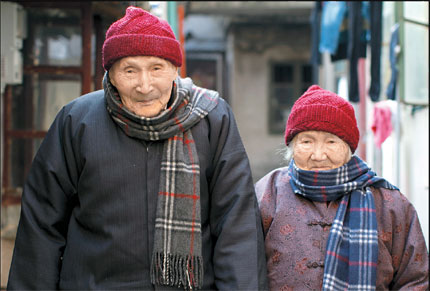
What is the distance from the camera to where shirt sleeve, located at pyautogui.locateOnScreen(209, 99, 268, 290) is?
246 cm

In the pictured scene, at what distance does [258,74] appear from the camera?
13.5 m

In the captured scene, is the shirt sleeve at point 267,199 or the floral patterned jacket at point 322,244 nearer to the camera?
the floral patterned jacket at point 322,244

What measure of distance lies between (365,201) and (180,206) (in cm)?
85

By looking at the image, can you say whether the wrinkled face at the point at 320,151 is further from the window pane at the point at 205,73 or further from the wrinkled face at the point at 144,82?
the window pane at the point at 205,73

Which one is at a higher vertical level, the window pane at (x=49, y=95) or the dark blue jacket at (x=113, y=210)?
the window pane at (x=49, y=95)

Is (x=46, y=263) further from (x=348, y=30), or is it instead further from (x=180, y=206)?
(x=348, y=30)

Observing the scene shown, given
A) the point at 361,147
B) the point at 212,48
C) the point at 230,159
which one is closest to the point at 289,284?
the point at 230,159

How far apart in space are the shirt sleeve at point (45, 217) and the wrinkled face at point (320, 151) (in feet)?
3.34

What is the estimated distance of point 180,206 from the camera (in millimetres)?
2469

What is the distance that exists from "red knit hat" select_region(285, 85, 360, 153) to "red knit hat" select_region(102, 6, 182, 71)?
639 millimetres

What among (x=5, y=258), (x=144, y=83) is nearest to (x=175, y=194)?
(x=144, y=83)

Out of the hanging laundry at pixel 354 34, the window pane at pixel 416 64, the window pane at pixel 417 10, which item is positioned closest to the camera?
the window pane at pixel 416 64

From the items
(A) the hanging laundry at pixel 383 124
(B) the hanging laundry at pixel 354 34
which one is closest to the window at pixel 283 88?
(B) the hanging laundry at pixel 354 34

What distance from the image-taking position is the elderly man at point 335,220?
265 cm
